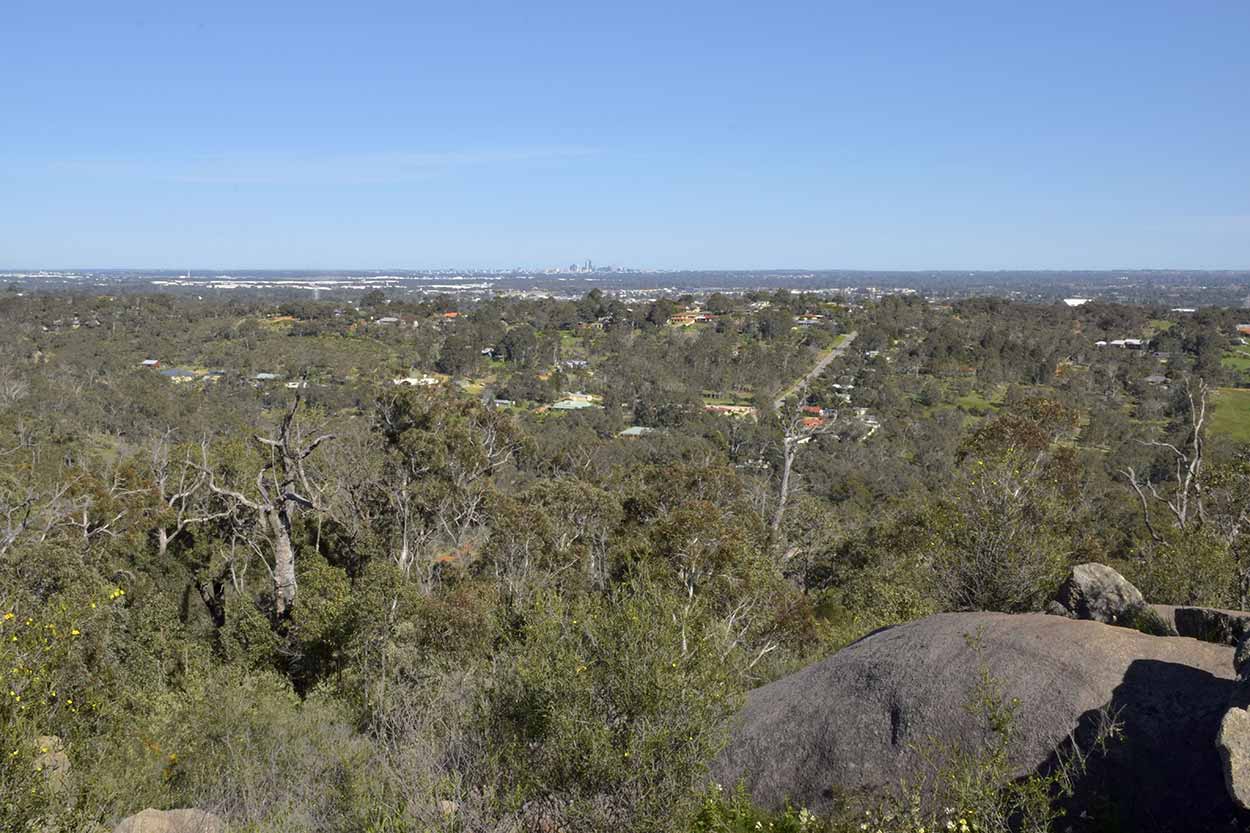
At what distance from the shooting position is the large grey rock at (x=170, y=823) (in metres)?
7.27

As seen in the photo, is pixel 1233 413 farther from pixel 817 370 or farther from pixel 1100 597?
pixel 1100 597

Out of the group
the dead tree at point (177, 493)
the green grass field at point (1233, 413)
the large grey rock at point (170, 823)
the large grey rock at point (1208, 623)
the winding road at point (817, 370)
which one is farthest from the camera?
the winding road at point (817, 370)

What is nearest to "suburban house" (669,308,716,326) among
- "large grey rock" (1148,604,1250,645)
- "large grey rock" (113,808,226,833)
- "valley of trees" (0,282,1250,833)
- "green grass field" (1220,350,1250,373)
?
"valley of trees" (0,282,1250,833)

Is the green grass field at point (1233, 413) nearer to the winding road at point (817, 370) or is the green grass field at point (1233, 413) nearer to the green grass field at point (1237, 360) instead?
the green grass field at point (1237, 360)

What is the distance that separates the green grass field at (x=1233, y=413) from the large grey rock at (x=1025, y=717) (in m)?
47.1

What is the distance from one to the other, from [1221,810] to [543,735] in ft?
16.9

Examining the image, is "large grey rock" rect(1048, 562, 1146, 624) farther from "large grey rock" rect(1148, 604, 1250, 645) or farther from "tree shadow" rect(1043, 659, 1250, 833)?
"tree shadow" rect(1043, 659, 1250, 833)

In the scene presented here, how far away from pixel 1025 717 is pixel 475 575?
15.7 metres

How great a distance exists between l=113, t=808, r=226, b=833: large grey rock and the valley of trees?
18 cm

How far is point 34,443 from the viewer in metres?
35.6

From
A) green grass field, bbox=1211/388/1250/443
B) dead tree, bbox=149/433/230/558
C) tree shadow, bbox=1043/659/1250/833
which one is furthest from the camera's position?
green grass field, bbox=1211/388/1250/443

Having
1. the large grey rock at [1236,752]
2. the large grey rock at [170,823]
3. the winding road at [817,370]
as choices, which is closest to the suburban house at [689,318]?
the winding road at [817,370]

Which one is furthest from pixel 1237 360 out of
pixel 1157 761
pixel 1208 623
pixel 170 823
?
pixel 170 823

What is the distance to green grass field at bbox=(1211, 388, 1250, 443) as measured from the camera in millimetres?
50287
